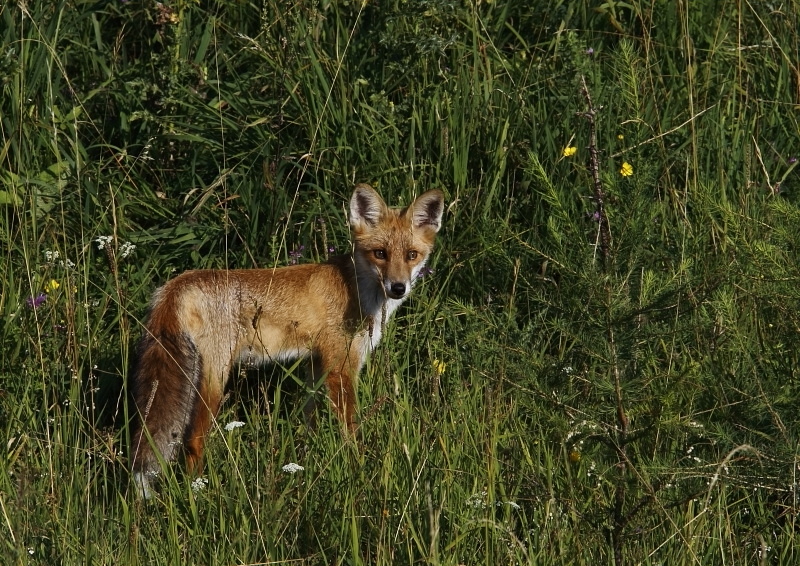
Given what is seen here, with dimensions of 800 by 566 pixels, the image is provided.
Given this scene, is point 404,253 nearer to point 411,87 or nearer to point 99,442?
point 411,87

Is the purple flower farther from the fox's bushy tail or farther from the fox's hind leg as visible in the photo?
the fox's hind leg

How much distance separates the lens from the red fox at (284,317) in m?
4.97

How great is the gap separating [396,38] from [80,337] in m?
2.58

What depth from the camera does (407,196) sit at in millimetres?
6277

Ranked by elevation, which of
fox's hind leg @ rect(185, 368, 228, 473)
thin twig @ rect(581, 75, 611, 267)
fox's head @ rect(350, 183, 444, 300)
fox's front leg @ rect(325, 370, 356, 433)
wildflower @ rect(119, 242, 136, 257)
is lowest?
fox's front leg @ rect(325, 370, 356, 433)

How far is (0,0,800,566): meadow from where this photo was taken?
374cm

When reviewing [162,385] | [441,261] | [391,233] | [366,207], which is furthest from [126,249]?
[441,261]

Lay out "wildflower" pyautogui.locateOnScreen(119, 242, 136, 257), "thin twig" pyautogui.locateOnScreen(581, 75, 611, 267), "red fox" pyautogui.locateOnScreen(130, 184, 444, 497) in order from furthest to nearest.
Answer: "wildflower" pyautogui.locateOnScreen(119, 242, 136, 257), "red fox" pyautogui.locateOnScreen(130, 184, 444, 497), "thin twig" pyautogui.locateOnScreen(581, 75, 611, 267)

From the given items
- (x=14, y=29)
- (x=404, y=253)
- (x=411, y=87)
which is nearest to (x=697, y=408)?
(x=404, y=253)

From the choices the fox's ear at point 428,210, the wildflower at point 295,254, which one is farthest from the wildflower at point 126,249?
the fox's ear at point 428,210

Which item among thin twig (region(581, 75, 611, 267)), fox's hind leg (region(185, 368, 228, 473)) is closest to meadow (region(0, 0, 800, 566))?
thin twig (region(581, 75, 611, 267))

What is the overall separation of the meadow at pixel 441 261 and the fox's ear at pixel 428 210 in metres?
0.17

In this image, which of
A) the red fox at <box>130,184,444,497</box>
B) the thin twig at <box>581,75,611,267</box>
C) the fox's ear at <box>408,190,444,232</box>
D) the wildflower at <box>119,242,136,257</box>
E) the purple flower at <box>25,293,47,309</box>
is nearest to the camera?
the thin twig at <box>581,75,611,267</box>

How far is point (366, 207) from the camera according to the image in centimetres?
598
